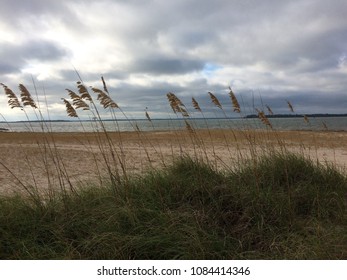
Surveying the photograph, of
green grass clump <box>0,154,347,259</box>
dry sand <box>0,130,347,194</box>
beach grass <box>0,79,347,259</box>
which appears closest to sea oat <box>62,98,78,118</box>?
beach grass <box>0,79,347,259</box>

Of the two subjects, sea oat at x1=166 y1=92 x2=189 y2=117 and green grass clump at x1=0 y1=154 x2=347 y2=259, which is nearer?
green grass clump at x1=0 y1=154 x2=347 y2=259

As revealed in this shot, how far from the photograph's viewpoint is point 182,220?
341 cm

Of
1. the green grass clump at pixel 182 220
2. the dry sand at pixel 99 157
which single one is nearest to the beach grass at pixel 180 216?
the green grass clump at pixel 182 220

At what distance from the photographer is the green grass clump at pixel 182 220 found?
300 centimetres

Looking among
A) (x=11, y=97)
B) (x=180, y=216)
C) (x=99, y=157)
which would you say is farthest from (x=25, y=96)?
(x=99, y=157)

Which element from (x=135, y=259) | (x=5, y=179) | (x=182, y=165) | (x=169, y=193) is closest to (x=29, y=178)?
(x=5, y=179)

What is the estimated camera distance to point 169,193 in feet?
13.2

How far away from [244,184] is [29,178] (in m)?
6.71

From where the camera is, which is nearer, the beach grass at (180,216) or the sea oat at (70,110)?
the beach grass at (180,216)

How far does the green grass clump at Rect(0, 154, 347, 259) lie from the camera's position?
300cm

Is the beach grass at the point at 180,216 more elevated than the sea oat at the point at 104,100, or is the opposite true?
the sea oat at the point at 104,100

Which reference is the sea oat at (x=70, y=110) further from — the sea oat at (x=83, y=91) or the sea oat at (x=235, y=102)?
the sea oat at (x=235, y=102)

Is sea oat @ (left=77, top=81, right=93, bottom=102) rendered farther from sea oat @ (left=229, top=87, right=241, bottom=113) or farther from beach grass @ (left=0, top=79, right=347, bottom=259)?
sea oat @ (left=229, top=87, right=241, bottom=113)
